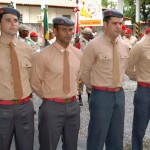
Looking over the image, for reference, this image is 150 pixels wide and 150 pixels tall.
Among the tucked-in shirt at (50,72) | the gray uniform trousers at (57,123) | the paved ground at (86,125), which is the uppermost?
the tucked-in shirt at (50,72)

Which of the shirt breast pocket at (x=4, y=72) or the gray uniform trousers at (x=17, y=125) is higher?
the shirt breast pocket at (x=4, y=72)

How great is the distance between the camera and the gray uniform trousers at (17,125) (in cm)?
370

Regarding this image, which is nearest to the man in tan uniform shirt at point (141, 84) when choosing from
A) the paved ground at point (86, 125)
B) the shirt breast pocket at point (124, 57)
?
the shirt breast pocket at point (124, 57)

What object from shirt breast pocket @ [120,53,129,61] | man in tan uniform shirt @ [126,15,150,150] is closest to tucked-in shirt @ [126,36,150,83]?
man in tan uniform shirt @ [126,15,150,150]

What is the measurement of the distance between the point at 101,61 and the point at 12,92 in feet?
3.76

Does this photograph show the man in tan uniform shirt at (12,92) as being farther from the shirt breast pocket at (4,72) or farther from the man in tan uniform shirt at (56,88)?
the man in tan uniform shirt at (56,88)

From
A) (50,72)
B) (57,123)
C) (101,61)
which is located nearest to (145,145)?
(101,61)

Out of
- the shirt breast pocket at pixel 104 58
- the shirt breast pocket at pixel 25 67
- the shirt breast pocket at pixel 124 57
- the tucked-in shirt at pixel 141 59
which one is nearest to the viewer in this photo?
the shirt breast pocket at pixel 25 67

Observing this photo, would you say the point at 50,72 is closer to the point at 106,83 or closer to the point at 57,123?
the point at 57,123

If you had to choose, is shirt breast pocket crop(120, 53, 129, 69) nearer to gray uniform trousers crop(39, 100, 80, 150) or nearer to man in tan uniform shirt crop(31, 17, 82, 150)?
man in tan uniform shirt crop(31, 17, 82, 150)

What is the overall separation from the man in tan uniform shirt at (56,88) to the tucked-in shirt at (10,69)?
10 cm

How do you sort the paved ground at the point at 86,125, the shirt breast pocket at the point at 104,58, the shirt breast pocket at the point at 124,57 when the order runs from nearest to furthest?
the shirt breast pocket at the point at 104,58 < the shirt breast pocket at the point at 124,57 < the paved ground at the point at 86,125

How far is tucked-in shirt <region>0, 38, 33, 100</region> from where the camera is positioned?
3.67m

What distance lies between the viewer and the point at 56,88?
3.86m
